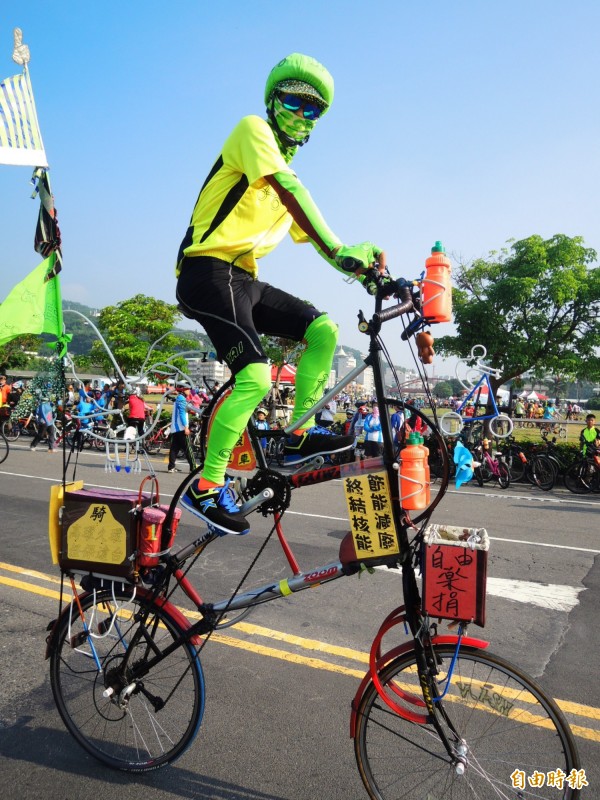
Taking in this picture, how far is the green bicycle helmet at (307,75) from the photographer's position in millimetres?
2334

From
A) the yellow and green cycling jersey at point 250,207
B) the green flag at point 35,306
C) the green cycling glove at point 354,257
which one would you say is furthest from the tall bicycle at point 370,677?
the green flag at point 35,306

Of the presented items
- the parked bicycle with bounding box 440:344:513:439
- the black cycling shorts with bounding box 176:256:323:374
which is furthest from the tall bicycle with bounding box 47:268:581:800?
the parked bicycle with bounding box 440:344:513:439

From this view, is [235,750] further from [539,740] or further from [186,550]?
[539,740]

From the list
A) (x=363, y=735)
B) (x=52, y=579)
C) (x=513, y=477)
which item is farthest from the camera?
(x=513, y=477)

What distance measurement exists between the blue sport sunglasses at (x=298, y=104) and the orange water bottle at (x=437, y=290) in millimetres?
825

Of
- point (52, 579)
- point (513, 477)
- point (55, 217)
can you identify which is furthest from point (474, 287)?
point (55, 217)

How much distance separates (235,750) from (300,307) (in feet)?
6.95

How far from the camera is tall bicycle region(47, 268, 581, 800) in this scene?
2180 millimetres

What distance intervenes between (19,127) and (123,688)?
8.36ft

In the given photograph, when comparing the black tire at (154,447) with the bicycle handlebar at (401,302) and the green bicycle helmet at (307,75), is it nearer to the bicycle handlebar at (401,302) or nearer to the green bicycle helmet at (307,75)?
the green bicycle helmet at (307,75)

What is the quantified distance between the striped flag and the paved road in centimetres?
268

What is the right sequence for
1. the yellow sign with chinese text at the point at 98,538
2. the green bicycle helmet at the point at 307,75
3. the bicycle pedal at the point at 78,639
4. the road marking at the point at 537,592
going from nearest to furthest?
the green bicycle helmet at the point at 307,75 < the yellow sign with chinese text at the point at 98,538 < the bicycle pedal at the point at 78,639 < the road marking at the point at 537,592

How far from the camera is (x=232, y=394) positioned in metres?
2.50

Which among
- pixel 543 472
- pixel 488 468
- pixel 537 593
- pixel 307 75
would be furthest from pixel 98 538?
pixel 543 472
